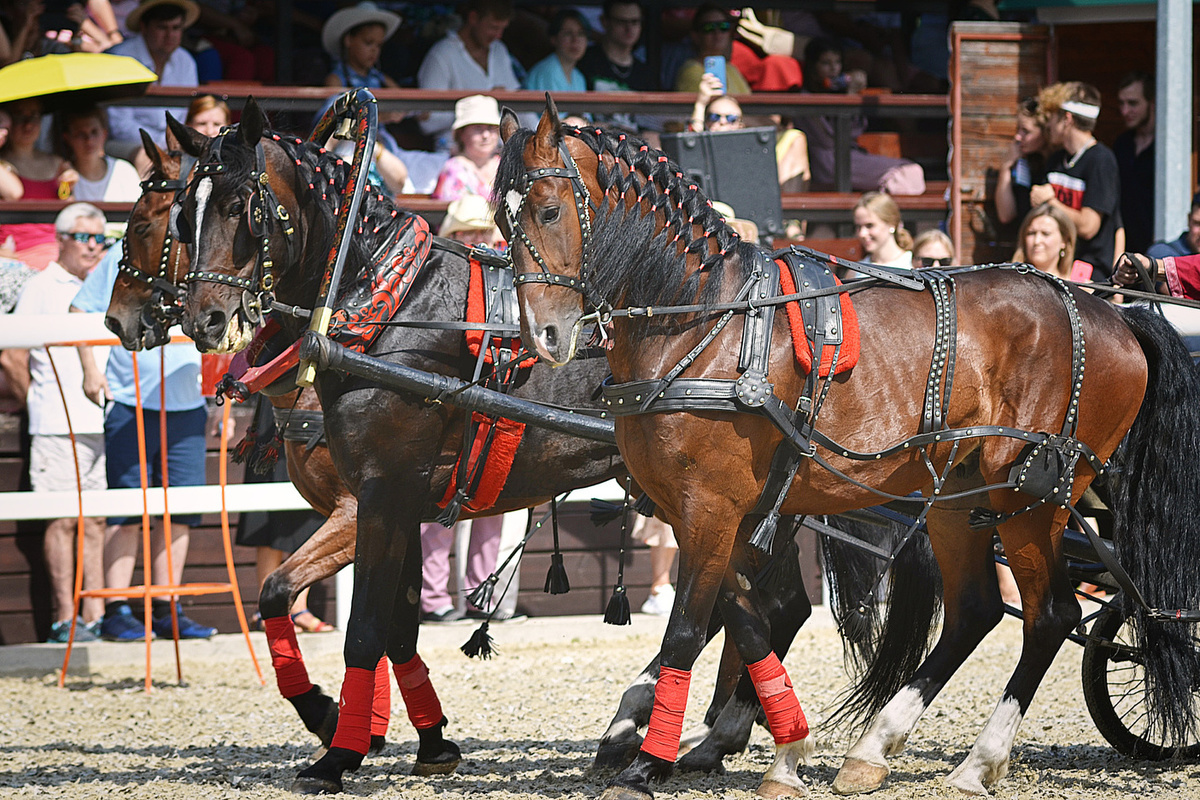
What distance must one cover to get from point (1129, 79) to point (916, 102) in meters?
1.42

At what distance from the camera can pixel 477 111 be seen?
8.11m

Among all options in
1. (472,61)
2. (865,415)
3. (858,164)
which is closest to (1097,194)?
(858,164)

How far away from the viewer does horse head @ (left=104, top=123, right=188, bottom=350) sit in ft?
15.2

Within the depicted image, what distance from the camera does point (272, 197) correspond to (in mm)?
4227

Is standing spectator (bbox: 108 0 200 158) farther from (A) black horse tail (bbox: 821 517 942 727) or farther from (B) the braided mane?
(A) black horse tail (bbox: 821 517 942 727)

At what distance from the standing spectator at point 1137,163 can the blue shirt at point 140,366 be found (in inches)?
228

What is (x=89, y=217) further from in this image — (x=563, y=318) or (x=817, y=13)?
(x=817, y=13)

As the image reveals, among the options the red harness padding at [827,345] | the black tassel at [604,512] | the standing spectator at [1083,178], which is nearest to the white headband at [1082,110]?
the standing spectator at [1083,178]

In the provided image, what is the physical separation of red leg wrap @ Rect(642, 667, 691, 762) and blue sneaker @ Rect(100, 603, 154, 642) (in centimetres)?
405

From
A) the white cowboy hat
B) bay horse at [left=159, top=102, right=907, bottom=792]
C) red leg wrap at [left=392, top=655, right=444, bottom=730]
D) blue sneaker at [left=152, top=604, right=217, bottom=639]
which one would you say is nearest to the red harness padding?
bay horse at [left=159, top=102, right=907, bottom=792]

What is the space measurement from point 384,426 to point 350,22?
5474 millimetres

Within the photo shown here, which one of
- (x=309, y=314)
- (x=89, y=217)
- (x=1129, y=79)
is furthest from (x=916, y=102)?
(x=309, y=314)

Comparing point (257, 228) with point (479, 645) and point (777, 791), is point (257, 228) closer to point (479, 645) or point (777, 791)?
point (479, 645)

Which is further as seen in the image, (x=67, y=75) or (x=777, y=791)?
(x=67, y=75)
